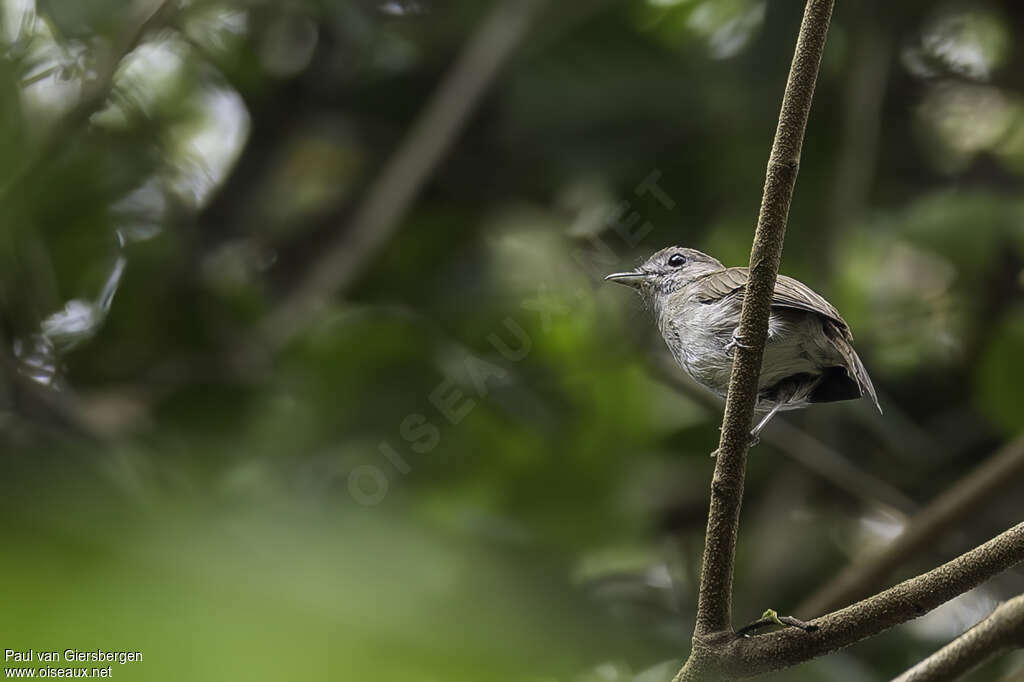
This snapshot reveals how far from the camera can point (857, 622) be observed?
121cm

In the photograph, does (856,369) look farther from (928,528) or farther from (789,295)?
(928,528)

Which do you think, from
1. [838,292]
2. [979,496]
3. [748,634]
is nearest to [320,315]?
[838,292]

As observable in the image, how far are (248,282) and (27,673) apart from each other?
3538 mm

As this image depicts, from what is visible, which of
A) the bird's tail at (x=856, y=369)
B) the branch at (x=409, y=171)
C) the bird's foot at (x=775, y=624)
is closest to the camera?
the bird's foot at (x=775, y=624)

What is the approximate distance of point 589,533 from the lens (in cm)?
305

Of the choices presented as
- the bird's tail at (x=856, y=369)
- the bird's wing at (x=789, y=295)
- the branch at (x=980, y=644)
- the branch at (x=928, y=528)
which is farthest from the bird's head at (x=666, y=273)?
the branch at (x=928, y=528)

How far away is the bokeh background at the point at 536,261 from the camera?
2900 millimetres

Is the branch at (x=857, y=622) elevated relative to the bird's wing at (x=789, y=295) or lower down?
lower down

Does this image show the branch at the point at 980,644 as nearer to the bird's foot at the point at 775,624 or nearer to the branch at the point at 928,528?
the bird's foot at the point at 775,624

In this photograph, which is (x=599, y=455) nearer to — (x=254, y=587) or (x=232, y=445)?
(x=232, y=445)

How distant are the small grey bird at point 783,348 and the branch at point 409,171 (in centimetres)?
185

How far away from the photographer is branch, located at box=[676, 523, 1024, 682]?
113cm

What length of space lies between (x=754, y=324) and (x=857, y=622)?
35 centimetres

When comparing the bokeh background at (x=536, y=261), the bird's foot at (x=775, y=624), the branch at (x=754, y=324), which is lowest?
the bird's foot at (x=775, y=624)
